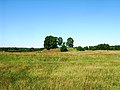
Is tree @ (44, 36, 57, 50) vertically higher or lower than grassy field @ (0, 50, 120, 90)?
higher

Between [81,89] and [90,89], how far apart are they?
16.0 inches

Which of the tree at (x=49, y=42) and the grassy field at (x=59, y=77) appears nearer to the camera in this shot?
the grassy field at (x=59, y=77)

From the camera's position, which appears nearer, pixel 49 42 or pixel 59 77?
pixel 59 77

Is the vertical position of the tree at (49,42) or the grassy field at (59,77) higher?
the tree at (49,42)

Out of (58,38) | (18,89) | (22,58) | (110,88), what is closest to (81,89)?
(110,88)

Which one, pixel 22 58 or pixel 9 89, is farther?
pixel 22 58

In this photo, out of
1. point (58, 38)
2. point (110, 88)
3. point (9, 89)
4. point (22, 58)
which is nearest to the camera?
point (9, 89)

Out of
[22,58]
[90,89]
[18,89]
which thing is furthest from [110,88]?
[22,58]

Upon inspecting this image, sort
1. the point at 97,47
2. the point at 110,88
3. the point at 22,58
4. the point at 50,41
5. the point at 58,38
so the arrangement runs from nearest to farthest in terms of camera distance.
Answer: the point at 110,88 → the point at 22,58 → the point at 97,47 → the point at 50,41 → the point at 58,38

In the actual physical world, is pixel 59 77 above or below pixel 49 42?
below

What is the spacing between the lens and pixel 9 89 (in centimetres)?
995

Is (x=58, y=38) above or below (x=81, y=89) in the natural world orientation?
above

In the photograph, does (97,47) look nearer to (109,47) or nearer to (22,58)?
(109,47)

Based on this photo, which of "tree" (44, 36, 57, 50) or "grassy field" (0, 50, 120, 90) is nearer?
"grassy field" (0, 50, 120, 90)
